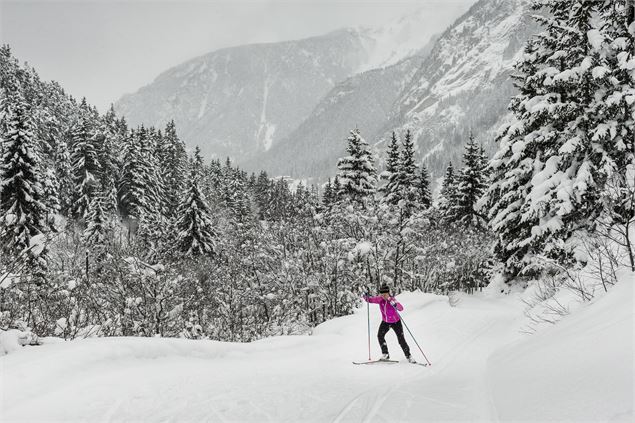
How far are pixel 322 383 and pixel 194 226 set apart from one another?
35.5m

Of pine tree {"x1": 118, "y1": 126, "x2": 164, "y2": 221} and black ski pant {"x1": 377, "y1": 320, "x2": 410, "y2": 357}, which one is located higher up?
pine tree {"x1": 118, "y1": 126, "x2": 164, "y2": 221}

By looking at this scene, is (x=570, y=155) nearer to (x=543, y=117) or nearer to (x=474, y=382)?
(x=543, y=117)

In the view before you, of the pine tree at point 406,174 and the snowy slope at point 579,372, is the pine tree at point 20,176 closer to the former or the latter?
the pine tree at point 406,174

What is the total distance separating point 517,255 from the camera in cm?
2150

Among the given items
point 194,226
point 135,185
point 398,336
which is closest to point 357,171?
point 194,226

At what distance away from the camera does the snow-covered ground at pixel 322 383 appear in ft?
17.0

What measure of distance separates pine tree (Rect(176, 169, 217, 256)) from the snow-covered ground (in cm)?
3162

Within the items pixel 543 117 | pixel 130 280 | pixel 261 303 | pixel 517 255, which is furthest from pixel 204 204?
pixel 543 117

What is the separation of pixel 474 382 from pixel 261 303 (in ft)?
70.2

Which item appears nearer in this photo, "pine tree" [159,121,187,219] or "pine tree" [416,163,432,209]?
"pine tree" [416,163,432,209]

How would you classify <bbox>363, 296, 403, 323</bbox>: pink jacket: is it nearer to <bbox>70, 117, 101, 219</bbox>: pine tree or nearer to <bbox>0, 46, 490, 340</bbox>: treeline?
<bbox>0, 46, 490, 340</bbox>: treeline

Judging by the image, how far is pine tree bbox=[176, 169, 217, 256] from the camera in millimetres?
40909

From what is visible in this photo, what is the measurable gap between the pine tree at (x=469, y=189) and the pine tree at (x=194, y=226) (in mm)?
22483

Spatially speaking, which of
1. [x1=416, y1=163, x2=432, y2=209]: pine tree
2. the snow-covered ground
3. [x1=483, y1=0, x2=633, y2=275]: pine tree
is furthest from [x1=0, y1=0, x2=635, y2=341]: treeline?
the snow-covered ground
